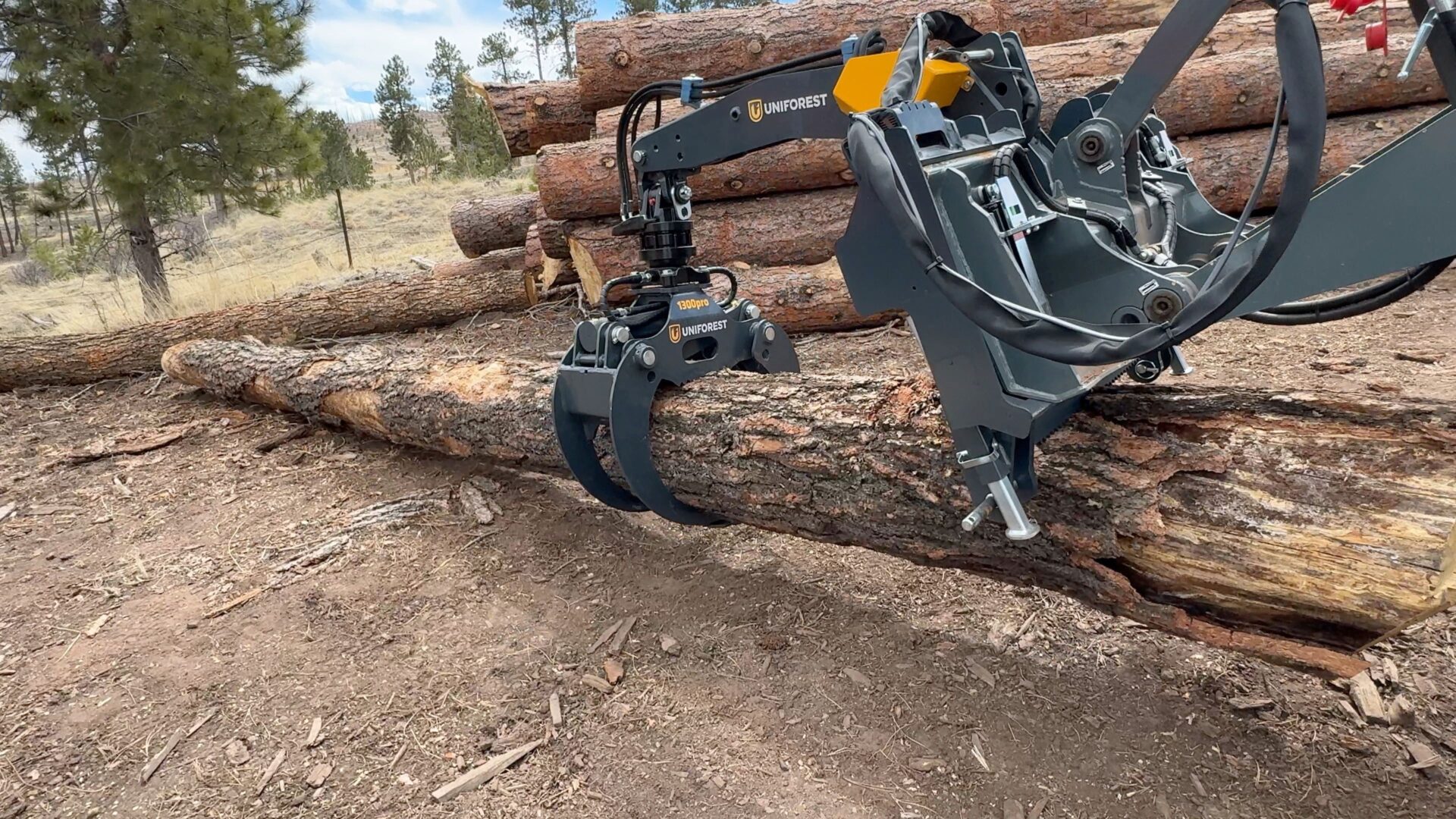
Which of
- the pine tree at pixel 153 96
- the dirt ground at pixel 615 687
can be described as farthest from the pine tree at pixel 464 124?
the dirt ground at pixel 615 687

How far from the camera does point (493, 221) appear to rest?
9.51 m

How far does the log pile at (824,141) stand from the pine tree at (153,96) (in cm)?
508

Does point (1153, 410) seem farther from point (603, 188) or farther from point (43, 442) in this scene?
point (43, 442)

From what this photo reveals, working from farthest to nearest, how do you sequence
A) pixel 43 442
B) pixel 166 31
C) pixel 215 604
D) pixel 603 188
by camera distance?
pixel 166 31
pixel 603 188
pixel 43 442
pixel 215 604

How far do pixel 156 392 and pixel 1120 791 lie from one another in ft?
25.7

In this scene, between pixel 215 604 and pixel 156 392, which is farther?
pixel 156 392

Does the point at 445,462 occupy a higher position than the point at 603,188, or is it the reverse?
the point at 603,188

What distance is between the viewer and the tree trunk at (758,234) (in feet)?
23.5

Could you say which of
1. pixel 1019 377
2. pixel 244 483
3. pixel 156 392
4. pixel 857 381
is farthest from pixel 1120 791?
pixel 156 392

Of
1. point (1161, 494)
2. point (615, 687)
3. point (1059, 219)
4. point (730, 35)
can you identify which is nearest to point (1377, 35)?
point (1059, 219)

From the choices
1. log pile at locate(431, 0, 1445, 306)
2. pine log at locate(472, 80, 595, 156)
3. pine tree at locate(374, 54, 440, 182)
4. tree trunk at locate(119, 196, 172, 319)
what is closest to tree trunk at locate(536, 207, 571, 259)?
log pile at locate(431, 0, 1445, 306)

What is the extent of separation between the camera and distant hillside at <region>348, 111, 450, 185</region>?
3603 centimetres

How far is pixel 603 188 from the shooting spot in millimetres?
7039

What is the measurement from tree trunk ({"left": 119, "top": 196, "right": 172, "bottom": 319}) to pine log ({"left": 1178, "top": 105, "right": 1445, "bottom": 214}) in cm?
1092
